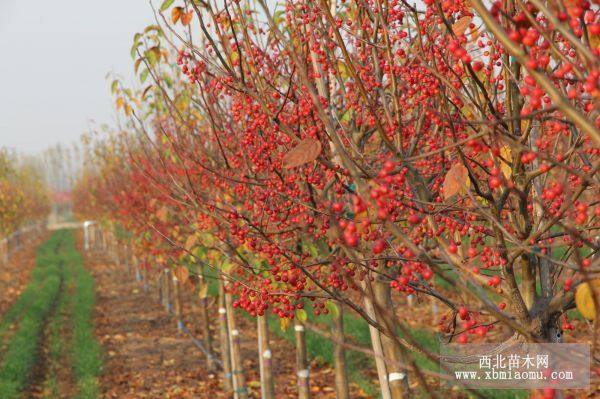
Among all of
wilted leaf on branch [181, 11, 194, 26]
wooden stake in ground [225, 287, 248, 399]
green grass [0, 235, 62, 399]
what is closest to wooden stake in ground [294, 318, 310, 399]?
wooden stake in ground [225, 287, 248, 399]

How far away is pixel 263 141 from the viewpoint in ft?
10.5

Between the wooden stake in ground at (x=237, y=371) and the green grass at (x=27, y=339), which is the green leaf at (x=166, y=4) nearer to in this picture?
the wooden stake in ground at (x=237, y=371)

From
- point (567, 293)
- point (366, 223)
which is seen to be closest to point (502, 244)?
point (567, 293)

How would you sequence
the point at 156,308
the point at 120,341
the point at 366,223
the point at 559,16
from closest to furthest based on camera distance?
1. the point at 559,16
2. the point at 366,223
3. the point at 120,341
4. the point at 156,308

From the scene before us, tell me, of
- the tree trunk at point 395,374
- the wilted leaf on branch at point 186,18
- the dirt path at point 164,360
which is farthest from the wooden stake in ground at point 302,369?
the wilted leaf on branch at point 186,18

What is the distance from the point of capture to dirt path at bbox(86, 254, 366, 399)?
27.9 ft

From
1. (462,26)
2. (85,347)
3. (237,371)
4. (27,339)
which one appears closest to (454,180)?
(462,26)

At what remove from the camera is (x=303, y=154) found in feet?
6.26

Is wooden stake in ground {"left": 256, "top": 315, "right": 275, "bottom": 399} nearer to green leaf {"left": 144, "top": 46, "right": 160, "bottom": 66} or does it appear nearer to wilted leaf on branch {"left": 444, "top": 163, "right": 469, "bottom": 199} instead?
green leaf {"left": 144, "top": 46, "right": 160, "bottom": 66}

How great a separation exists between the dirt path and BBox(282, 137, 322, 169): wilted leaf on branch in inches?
266

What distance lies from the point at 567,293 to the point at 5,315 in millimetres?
13736

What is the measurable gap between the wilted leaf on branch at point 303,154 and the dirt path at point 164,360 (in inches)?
266

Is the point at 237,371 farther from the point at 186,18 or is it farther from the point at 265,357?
the point at 186,18

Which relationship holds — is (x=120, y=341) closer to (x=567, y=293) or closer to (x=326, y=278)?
(x=326, y=278)
